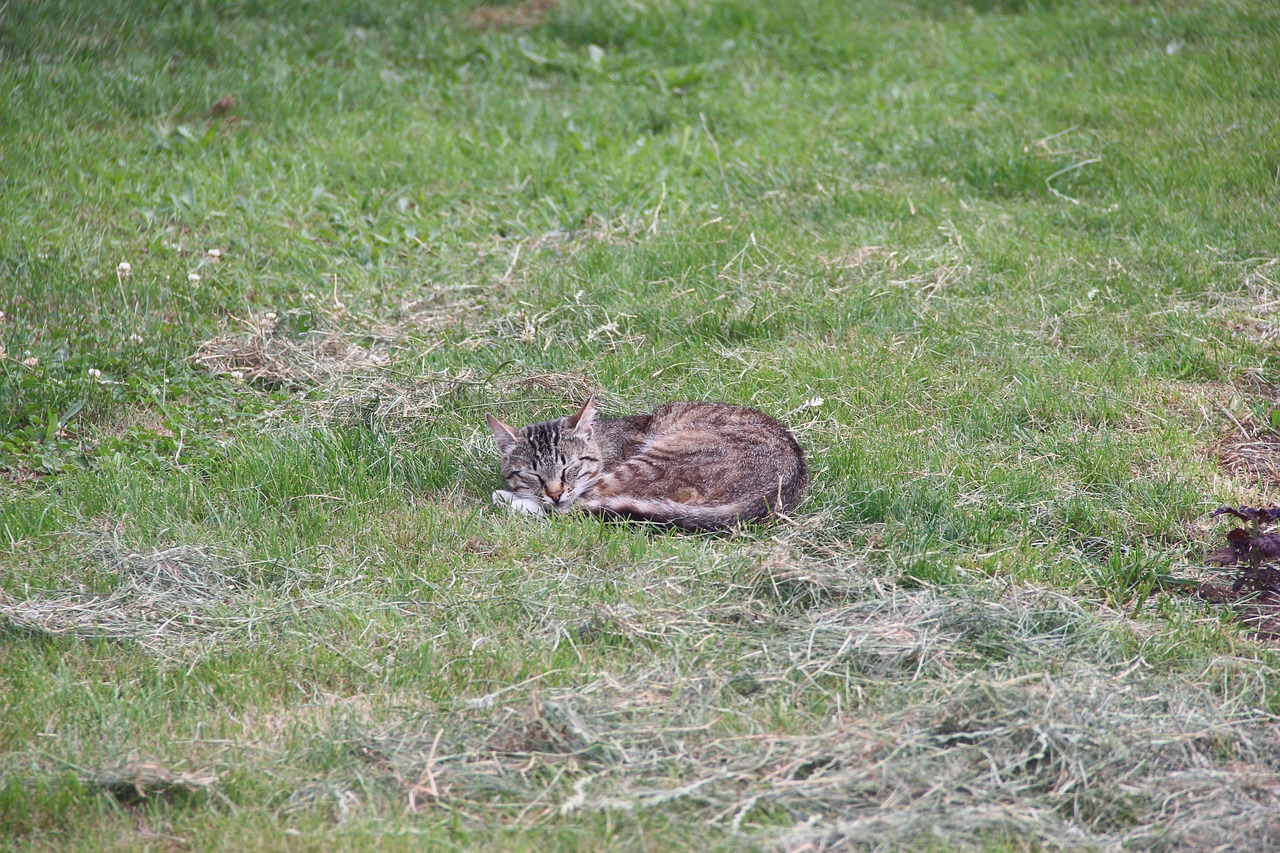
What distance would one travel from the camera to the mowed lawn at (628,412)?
3219 mm

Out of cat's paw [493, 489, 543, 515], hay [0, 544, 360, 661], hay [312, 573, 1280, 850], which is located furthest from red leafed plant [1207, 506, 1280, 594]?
hay [0, 544, 360, 661]

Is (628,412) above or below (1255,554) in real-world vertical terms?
below

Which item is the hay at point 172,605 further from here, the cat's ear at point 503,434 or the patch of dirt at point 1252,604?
the patch of dirt at point 1252,604

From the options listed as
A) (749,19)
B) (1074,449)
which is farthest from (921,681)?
(749,19)

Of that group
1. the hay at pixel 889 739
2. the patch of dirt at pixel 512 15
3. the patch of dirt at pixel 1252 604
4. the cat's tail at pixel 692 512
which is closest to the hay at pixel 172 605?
the hay at pixel 889 739

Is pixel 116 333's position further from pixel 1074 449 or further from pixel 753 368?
pixel 1074 449

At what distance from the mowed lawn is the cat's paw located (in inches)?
2.4

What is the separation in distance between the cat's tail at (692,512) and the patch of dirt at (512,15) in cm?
734

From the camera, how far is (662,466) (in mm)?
4852

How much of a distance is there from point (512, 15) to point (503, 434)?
7144mm

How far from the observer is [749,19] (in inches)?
430

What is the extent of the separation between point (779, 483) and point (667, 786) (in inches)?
67.7

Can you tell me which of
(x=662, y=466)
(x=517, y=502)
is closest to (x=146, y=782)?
(x=517, y=502)

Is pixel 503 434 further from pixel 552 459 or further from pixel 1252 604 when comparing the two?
pixel 1252 604
